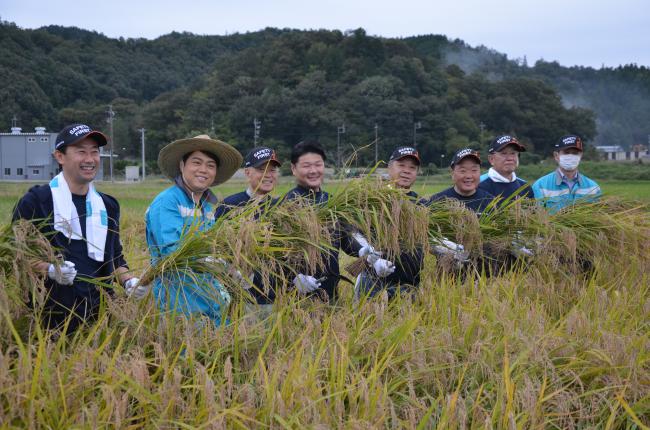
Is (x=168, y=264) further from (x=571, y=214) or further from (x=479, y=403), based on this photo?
(x=571, y=214)

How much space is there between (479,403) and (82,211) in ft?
7.86

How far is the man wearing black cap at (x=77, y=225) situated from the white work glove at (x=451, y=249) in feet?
6.72

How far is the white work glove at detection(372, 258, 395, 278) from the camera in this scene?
4285mm

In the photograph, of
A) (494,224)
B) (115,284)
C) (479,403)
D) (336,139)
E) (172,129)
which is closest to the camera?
(479,403)

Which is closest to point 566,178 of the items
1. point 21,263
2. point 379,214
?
point 379,214

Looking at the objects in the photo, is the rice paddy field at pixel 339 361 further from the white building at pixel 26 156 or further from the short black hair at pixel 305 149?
the white building at pixel 26 156

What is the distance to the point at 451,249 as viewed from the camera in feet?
15.1

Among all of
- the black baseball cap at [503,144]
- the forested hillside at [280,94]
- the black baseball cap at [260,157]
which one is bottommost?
the black baseball cap at [260,157]

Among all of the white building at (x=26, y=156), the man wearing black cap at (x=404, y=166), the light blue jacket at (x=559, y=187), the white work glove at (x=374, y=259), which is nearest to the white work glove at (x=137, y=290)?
the white work glove at (x=374, y=259)

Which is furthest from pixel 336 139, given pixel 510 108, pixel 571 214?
pixel 571 214

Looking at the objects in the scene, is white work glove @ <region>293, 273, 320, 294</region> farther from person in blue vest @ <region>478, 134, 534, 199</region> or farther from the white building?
the white building

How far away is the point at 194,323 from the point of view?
3.29m

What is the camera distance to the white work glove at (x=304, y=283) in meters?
3.96

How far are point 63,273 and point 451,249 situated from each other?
98.7 inches
